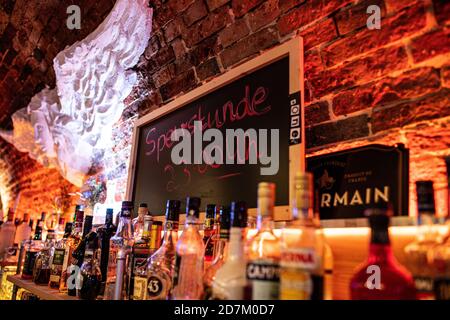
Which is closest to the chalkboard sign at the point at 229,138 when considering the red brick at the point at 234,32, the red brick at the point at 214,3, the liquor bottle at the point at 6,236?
the red brick at the point at 234,32

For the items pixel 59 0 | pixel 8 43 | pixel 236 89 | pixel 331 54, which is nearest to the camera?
Result: pixel 331 54

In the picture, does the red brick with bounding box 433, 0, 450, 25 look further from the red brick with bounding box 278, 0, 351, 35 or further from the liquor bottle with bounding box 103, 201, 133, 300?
the liquor bottle with bounding box 103, 201, 133, 300

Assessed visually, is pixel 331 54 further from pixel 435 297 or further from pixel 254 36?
pixel 435 297

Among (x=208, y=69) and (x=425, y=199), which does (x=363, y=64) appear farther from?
(x=208, y=69)

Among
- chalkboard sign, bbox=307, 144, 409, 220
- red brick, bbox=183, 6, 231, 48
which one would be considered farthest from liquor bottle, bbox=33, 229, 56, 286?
chalkboard sign, bbox=307, 144, 409, 220

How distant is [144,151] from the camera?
190cm

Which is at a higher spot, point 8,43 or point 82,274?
point 8,43

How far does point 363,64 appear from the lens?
1.05 metres

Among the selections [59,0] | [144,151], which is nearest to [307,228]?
[144,151]

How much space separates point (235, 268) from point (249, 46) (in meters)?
0.98

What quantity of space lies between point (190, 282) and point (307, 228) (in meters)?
0.41

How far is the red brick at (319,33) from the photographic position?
1141mm

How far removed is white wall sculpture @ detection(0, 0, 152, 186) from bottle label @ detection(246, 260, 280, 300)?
1.76m
